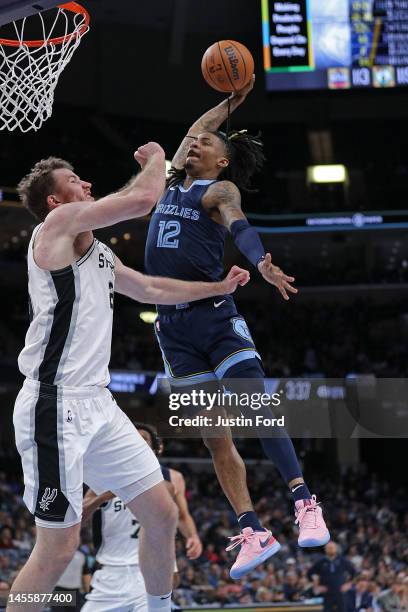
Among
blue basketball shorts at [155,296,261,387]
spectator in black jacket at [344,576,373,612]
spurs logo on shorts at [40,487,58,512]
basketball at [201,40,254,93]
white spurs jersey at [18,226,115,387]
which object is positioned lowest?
spectator in black jacket at [344,576,373,612]

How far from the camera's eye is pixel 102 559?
7.36 metres

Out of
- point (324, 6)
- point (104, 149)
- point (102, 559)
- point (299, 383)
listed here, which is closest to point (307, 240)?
point (104, 149)

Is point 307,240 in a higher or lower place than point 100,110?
lower

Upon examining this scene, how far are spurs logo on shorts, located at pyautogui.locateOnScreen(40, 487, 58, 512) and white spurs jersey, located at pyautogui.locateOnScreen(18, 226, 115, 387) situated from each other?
1.62ft

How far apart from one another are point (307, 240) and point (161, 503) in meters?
20.1

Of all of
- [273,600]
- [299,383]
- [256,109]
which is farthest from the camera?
[256,109]

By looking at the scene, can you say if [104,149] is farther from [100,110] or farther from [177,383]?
[177,383]

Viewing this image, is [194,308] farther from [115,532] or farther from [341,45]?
[341,45]

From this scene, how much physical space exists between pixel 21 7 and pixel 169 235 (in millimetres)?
1529

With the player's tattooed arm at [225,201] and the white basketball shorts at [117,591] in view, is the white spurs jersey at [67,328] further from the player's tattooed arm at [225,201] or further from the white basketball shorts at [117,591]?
the white basketball shorts at [117,591]

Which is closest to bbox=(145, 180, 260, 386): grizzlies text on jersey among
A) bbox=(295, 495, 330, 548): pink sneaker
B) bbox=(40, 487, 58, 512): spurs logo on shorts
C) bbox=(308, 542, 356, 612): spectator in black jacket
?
bbox=(295, 495, 330, 548): pink sneaker

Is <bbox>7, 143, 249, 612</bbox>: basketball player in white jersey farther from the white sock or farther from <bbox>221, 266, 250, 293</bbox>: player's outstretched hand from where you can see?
<bbox>221, 266, 250, 293</bbox>: player's outstretched hand

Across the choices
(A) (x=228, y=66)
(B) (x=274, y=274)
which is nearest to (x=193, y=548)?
(B) (x=274, y=274)

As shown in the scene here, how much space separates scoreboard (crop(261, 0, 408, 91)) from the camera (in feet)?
51.7
